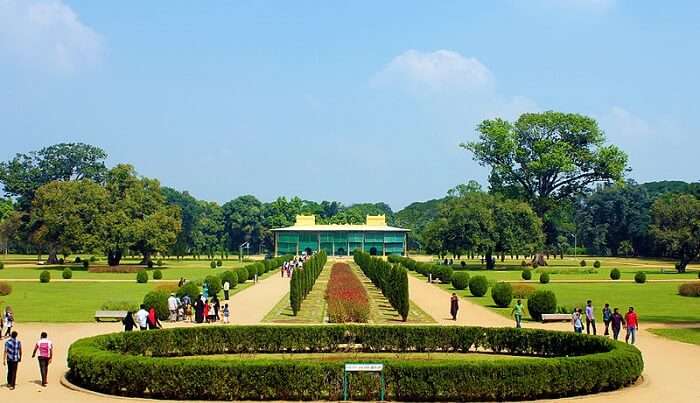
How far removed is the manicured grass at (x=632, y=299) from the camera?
35.1 m

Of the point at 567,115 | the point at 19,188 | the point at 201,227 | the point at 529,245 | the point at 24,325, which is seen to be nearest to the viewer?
the point at 24,325

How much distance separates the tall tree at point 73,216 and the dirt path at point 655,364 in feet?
155

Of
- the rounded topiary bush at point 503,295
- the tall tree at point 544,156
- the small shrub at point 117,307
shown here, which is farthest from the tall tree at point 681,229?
the small shrub at point 117,307

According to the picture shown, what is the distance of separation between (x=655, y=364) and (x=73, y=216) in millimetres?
65601

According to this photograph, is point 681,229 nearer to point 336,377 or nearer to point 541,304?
point 541,304

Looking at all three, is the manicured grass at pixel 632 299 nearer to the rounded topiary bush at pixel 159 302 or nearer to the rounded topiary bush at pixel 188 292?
the rounded topiary bush at pixel 188 292

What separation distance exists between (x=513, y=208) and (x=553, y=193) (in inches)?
437

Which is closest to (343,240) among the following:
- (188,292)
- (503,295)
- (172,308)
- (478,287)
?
(478,287)

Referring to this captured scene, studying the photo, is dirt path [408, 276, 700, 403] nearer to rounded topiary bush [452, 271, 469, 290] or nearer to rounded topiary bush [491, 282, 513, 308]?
rounded topiary bush [491, 282, 513, 308]

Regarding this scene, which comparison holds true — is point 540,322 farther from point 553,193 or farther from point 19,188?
point 19,188

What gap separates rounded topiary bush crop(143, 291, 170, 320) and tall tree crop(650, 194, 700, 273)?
5560 cm

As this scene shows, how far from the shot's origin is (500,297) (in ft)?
126

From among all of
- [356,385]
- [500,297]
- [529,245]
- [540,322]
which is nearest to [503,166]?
[529,245]

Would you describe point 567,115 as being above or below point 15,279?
above
